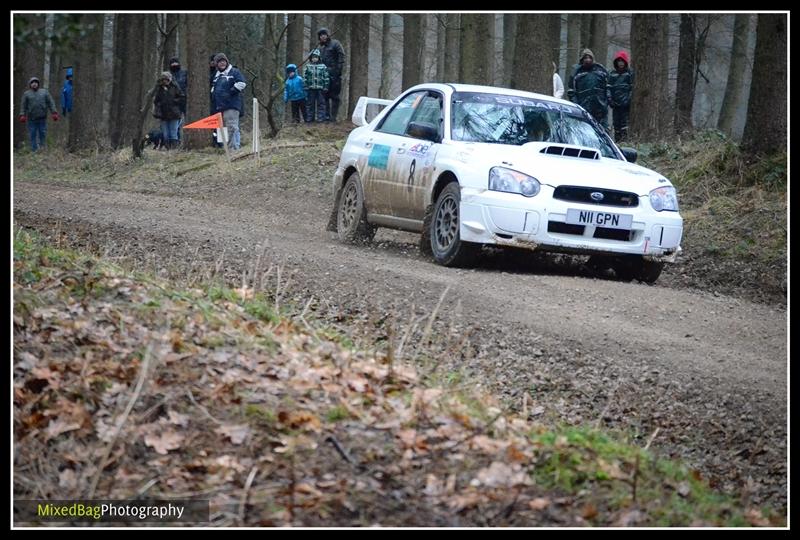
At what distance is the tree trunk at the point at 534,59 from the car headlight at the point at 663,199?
937 cm

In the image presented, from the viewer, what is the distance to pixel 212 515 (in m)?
4.90

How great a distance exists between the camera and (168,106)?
25578 mm

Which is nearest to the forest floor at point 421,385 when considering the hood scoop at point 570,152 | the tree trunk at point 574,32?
the hood scoop at point 570,152

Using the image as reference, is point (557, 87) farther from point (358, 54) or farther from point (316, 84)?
point (358, 54)

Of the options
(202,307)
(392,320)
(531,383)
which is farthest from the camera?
(392,320)

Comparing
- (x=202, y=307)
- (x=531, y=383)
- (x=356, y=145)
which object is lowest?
(x=531, y=383)

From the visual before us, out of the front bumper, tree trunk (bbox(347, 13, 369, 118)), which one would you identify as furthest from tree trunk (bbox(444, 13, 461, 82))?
the front bumper

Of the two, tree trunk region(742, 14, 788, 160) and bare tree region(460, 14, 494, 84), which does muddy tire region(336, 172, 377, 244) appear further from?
bare tree region(460, 14, 494, 84)

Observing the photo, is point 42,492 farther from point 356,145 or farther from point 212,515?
point 356,145

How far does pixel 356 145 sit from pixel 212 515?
329 inches

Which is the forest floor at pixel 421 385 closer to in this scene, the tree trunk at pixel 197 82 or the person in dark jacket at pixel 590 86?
the person in dark jacket at pixel 590 86

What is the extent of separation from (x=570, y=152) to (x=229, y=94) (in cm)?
1313

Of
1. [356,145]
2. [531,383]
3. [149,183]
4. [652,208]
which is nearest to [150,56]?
[149,183]

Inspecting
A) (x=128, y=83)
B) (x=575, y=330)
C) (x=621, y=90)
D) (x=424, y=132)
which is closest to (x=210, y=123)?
(x=128, y=83)
